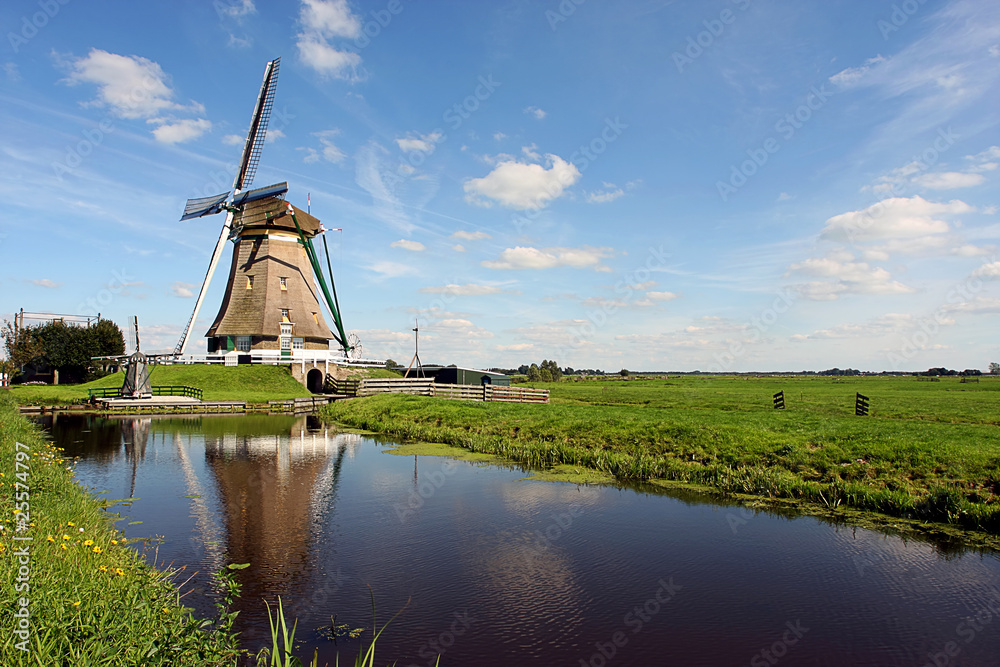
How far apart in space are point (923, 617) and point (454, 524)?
332 inches

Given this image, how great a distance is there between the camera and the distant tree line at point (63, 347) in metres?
58.7

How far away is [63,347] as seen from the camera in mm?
58406

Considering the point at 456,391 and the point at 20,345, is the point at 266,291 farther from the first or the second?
the point at 20,345

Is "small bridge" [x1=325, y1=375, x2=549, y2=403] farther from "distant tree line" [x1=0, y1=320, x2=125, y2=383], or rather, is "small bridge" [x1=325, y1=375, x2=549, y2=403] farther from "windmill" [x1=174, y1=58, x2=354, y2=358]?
"distant tree line" [x1=0, y1=320, x2=125, y2=383]

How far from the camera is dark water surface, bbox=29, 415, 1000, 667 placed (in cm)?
720

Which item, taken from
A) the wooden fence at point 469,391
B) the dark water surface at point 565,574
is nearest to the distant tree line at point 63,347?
the wooden fence at point 469,391

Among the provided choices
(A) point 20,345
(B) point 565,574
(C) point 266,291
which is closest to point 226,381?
(C) point 266,291

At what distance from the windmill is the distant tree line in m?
16.8

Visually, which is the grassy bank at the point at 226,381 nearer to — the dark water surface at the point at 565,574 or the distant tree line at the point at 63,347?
the distant tree line at the point at 63,347

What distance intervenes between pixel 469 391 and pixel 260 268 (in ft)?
79.3

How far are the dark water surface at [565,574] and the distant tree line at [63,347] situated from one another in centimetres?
5398

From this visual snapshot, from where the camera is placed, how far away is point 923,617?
7.98m

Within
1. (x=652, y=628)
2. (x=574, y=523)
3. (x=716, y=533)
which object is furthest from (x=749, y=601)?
(x=574, y=523)

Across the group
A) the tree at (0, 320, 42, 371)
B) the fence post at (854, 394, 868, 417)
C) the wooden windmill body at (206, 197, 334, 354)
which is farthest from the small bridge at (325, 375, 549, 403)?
the tree at (0, 320, 42, 371)
